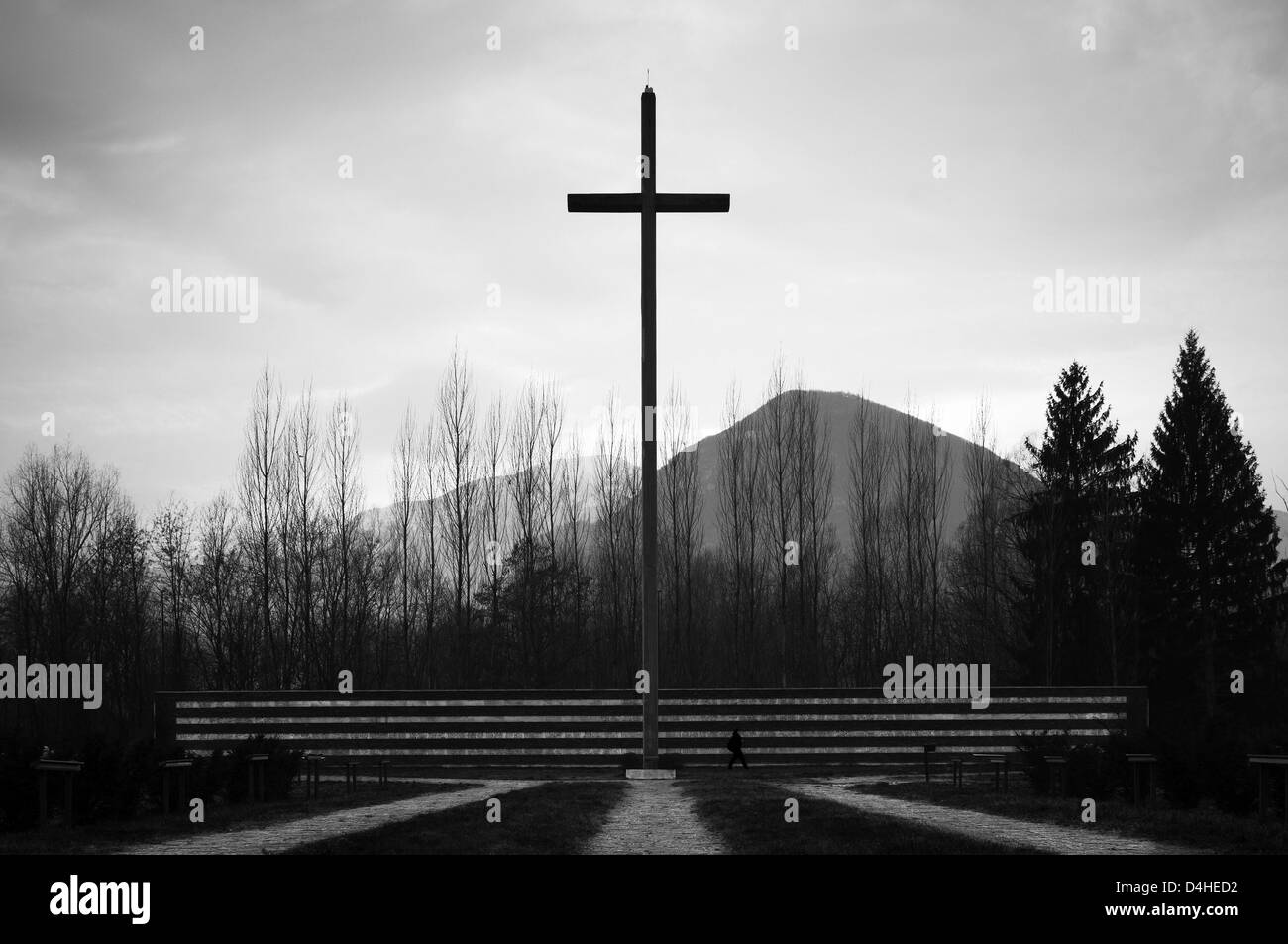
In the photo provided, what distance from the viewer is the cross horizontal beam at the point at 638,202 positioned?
23.3 meters

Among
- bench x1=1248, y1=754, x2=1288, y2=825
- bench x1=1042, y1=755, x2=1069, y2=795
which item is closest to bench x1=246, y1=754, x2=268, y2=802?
bench x1=1042, y1=755, x2=1069, y2=795

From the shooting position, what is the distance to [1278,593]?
46719 mm

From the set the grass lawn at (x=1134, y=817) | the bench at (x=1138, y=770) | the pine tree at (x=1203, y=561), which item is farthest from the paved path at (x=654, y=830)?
the pine tree at (x=1203, y=561)

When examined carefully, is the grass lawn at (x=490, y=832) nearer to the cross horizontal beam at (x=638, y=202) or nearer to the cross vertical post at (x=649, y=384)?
the cross vertical post at (x=649, y=384)

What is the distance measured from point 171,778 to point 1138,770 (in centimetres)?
1480

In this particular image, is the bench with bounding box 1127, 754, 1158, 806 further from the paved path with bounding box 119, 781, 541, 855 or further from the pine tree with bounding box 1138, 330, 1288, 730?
the pine tree with bounding box 1138, 330, 1288, 730

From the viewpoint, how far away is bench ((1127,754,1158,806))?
17.0m

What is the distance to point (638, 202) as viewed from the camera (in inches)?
923

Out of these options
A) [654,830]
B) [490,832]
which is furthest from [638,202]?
[490,832]
